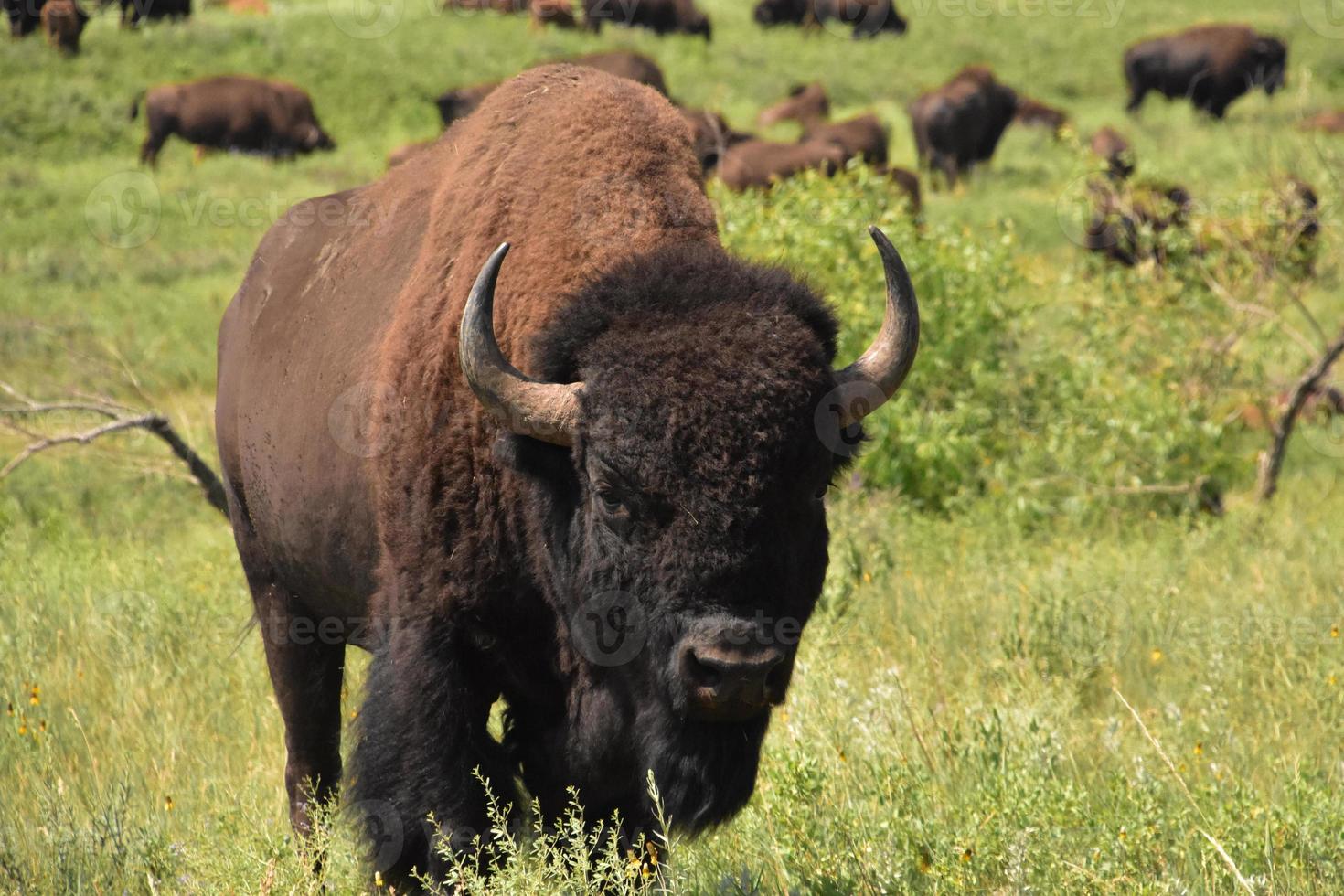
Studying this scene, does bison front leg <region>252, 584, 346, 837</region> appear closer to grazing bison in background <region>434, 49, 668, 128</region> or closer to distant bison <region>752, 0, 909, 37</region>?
grazing bison in background <region>434, 49, 668, 128</region>

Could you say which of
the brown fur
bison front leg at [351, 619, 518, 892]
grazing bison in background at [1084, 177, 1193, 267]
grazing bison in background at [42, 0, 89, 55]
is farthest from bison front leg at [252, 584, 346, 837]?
the brown fur

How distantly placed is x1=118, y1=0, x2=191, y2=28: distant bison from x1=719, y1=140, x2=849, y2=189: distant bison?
15.4 meters

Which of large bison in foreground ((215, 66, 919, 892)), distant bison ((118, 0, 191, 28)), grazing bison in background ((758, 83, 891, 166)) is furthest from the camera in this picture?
distant bison ((118, 0, 191, 28))

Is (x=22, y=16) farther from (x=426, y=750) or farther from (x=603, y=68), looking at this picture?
(x=426, y=750)

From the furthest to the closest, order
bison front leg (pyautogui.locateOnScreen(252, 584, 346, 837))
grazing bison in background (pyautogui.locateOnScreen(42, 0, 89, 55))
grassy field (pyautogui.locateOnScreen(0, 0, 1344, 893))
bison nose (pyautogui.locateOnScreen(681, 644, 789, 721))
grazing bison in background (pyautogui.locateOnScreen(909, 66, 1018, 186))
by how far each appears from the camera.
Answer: grazing bison in background (pyautogui.locateOnScreen(42, 0, 89, 55)) < grazing bison in background (pyautogui.locateOnScreen(909, 66, 1018, 186)) < bison front leg (pyautogui.locateOnScreen(252, 584, 346, 837)) < grassy field (pyautogui.locateOnScreen(0, 0, 1344, 893)) < bison nose (pyautogui.locateOnScreen(681, 644, 789, 721))

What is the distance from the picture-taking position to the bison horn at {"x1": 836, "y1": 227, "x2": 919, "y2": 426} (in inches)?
143

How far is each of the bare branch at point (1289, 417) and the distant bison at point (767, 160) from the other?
10.5 meters

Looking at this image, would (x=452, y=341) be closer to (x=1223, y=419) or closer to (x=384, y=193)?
(x=384, y=193)

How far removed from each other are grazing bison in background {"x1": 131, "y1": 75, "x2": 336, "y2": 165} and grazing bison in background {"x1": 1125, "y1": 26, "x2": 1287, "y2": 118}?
18.5m

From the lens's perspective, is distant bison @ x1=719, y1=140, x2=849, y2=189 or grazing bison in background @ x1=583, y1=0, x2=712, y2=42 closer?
distant bison @ x1=719, y1=140, x2=849, y2=189

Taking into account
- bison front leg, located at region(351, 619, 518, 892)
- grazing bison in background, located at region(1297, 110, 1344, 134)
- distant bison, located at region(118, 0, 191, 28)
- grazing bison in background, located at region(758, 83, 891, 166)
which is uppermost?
bison front leg, located at region(351, 619, 518, 892)

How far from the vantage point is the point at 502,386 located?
3492 millimetres

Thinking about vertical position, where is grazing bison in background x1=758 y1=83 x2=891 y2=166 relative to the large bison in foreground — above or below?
below

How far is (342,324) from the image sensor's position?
460 centimetres
